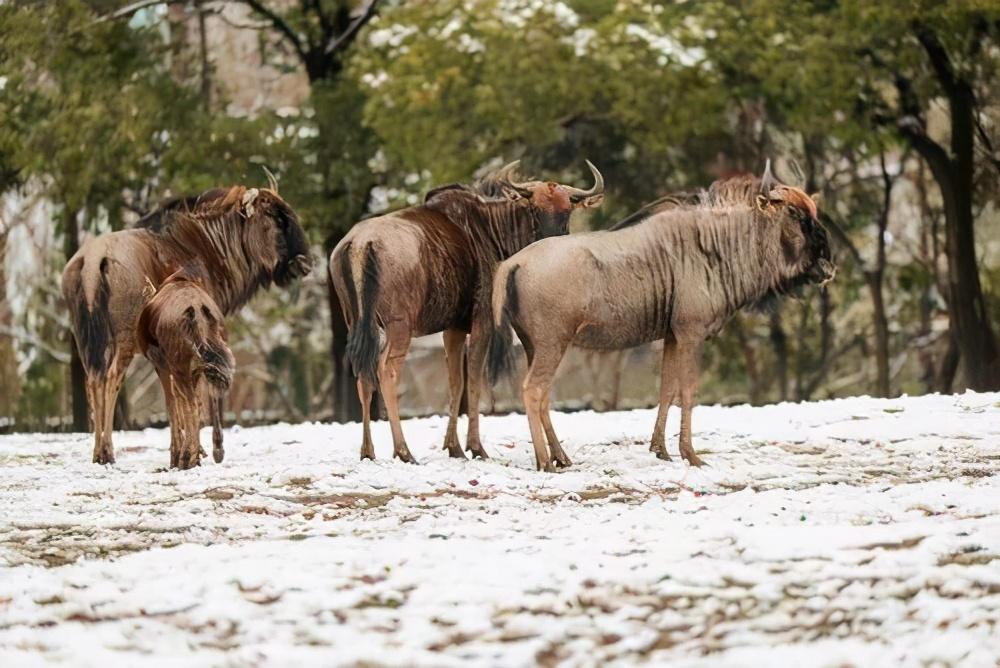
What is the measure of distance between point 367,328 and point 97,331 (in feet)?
8.16

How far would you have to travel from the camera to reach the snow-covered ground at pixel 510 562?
691 centimetres

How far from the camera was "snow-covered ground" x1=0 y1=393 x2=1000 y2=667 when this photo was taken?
22.7 ft

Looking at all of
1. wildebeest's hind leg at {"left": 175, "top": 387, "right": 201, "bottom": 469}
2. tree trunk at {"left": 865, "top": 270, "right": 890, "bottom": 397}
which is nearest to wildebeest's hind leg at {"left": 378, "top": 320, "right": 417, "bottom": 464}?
wildebeest's hind leg at {"left": 175, "top": 387, "right": 201, "bottom": 469}

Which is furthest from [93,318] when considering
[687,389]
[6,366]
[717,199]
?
[6,366]

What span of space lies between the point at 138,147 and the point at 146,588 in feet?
49.9

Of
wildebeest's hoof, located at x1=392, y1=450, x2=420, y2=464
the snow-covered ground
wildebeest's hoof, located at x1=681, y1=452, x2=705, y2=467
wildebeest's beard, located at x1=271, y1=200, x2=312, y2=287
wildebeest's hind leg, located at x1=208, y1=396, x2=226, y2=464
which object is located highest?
wildebeest's beard, located at x1=271, y1=200, x2=312, y2=287

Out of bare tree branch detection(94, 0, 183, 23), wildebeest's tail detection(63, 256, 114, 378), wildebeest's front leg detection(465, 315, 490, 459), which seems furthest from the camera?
bare tree branch detection(94, 0, 183, 23)

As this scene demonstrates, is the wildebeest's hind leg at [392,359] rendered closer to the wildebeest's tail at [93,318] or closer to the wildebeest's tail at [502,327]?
the wildebeest's tail at [502,327]

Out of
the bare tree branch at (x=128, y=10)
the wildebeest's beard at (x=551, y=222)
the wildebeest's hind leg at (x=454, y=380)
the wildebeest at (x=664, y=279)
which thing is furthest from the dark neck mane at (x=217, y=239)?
the bare tree branch at (x=128, y=10)

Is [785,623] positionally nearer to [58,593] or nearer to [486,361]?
[58,593]

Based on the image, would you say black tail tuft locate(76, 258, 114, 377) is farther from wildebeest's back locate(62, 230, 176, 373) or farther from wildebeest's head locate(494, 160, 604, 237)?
wildebeest's head locate(494, 160, 604, 237)

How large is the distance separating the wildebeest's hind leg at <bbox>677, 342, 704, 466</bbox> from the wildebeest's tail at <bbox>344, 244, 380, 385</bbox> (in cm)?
238

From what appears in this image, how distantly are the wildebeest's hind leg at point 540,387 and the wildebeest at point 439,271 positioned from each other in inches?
38.5

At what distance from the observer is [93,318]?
1358cm
